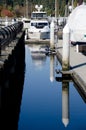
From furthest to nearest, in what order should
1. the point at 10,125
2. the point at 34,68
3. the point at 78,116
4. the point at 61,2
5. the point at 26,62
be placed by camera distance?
the point at 61,2
the point at 26,62
the point at 34,68
the point at 78,116
the point at 10,125

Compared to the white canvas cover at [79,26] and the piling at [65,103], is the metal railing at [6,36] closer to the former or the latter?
the piling at [65,103]

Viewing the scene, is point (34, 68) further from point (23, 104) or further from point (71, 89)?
point (23, 104)

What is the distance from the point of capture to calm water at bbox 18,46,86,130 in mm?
15176

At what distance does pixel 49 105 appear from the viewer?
18000 mm

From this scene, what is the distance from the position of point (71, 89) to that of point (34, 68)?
341 inches

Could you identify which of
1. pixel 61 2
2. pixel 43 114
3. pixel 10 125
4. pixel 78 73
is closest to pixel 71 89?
pixel 78 73

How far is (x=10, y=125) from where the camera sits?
15.1 m

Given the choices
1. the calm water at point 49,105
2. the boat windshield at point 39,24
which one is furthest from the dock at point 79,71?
the boat windshield at point 39,24

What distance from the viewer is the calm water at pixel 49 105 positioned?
15.2m

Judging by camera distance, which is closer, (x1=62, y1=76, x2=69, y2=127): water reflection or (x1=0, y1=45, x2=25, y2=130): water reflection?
(x1=0, y1=45, x2=25, y2=130): water reflection

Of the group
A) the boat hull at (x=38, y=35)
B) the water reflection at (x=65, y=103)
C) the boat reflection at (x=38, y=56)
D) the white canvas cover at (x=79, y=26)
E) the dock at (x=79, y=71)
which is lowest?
the boat hull at (x=38, y=35)

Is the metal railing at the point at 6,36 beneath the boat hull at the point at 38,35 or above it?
above

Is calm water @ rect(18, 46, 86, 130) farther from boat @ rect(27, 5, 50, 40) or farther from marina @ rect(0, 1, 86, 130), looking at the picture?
boat @ rect(27, 5, 50, 40)

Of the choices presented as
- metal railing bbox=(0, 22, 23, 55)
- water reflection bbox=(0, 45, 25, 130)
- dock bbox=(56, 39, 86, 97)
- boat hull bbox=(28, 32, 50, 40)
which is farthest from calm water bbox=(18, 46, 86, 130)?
boat hull bbox=(28, 32, 50, 40)
